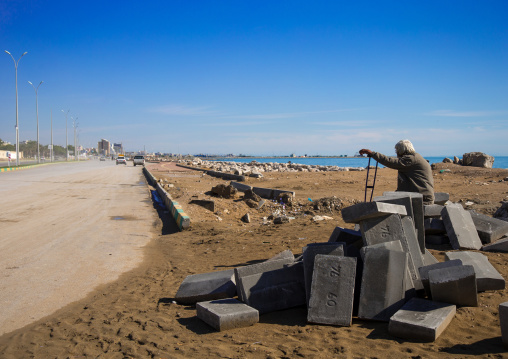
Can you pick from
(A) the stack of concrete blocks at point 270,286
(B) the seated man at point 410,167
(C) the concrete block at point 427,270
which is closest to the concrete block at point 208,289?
(A) the stack of concrete blocks at point 270,286

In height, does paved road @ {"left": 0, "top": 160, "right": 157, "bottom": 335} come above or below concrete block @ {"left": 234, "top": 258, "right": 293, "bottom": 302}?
below

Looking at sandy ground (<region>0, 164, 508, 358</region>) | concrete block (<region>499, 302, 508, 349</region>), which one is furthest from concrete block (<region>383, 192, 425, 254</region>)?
concrete block (<region>499, 302, 508, 349</region>)

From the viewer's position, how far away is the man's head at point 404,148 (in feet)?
23.5

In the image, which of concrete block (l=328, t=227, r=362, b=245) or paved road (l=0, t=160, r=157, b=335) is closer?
paved road (l=0, t=160, r=157, b=335)

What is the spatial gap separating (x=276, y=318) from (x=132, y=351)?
157 centimetres

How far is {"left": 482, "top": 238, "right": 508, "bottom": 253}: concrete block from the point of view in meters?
6.31

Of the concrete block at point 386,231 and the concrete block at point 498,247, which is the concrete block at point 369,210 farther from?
the concrete block at point 498,247

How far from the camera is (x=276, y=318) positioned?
4617mm

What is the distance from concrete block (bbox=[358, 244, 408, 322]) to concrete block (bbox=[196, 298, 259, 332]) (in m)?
1.13

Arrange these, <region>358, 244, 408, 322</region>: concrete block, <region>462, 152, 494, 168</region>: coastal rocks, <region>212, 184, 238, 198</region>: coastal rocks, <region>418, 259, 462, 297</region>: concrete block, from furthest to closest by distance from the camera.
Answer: <region>462, 152, 494, 168</region>: coastal rocks → <region>212, 184, 238, 198</region>: coastal rocks → <region>418, 259, 462, 297</region>: concrete block → <region>358, 244, 408, 322</region>: concrete block

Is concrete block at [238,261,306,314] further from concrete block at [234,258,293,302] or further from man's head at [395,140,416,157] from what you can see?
man's head at [395,140,416,157]

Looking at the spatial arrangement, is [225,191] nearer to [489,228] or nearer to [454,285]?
[489,228]

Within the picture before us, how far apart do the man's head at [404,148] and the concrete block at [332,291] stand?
11.2ft

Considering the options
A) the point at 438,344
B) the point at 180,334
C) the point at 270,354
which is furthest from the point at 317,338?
the point at 180,334
